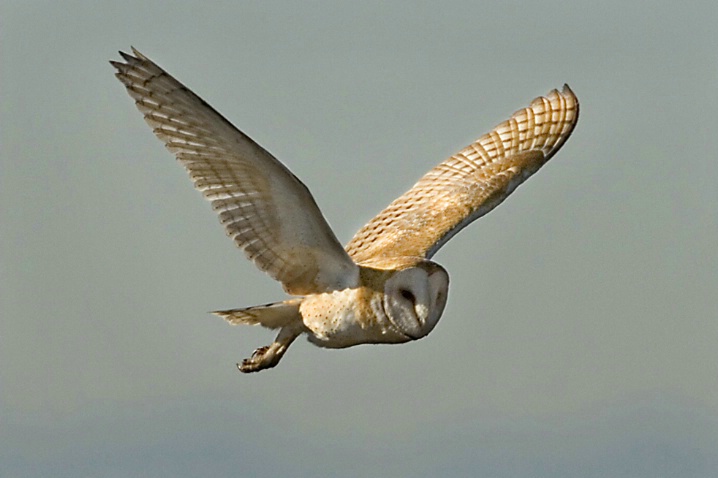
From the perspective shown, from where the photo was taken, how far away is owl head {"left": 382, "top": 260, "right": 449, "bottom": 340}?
9.06 m

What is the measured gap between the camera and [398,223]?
36.6 ft

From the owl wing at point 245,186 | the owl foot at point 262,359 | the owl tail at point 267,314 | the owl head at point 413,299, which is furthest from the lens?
the owl foot at point 262,359

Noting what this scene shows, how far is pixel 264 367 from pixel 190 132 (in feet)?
6.59

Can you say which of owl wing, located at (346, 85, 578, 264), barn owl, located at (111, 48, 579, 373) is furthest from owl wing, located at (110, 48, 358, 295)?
owl wing, located at (346, 85, 578, 264)

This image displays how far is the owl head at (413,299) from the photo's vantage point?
9.06m

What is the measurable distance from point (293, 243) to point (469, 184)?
8.43ft

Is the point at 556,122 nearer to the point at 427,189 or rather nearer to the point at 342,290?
the point at 427,189

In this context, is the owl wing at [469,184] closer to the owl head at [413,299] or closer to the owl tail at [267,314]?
the owl tail at [267,314]

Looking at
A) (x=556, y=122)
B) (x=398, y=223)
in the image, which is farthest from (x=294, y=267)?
(x=556, y=122)

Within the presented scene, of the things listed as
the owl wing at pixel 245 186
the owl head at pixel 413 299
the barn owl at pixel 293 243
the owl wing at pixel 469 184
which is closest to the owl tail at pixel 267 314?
the barn owl at pixel 293 243

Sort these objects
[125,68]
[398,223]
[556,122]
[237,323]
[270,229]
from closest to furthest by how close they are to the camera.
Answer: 1. [125,68]
2. [270,229]
3. [237,323]
4. [398,223]
5. [556,122]

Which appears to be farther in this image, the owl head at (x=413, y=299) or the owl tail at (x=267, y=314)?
the owl tail at (x=267, y=314)

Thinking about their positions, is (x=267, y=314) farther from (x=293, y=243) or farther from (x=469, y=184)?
(x=469, y=184)

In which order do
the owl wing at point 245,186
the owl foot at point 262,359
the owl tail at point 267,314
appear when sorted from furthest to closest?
the owl foot at point 262,359
the owl tail at point 267,314
the owl wing at point 245,186
